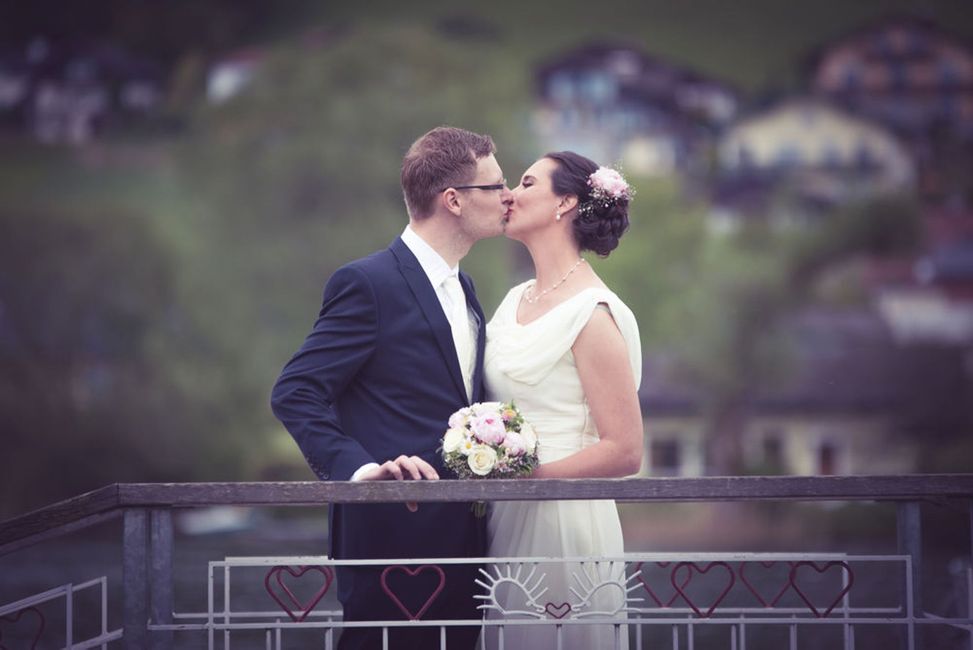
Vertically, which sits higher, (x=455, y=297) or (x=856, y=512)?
(x=455, y=297)

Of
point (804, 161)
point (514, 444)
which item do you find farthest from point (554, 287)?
point (804, 161)

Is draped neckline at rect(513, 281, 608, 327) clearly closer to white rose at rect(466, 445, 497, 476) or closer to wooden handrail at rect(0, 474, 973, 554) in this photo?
white rose at rect(466, 445, 497, 476)

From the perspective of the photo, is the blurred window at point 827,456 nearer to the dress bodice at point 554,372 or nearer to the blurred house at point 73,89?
the blurred house at point 73,89

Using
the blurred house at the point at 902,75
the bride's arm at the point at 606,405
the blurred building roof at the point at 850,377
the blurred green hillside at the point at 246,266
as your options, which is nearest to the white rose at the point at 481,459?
the bride's arm at the point at 606,405

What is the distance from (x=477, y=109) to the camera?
1291 inches

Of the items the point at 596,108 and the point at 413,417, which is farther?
the point at 596,108

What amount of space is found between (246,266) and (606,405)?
28.6 metres

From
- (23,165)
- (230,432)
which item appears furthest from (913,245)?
(23,165)

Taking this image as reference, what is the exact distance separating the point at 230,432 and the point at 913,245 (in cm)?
2092

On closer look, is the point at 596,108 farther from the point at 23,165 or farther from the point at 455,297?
the point at 455,297

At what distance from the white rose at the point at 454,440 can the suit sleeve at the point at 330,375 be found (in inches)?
8.6

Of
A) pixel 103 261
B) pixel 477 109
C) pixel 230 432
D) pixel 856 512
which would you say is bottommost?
pixel 856 512

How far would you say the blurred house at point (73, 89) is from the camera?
140 feet

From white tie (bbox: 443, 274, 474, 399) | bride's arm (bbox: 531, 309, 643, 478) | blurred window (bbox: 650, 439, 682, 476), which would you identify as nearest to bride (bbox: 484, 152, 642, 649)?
bride's arm (bbox: 531, 309, 643, 478)
